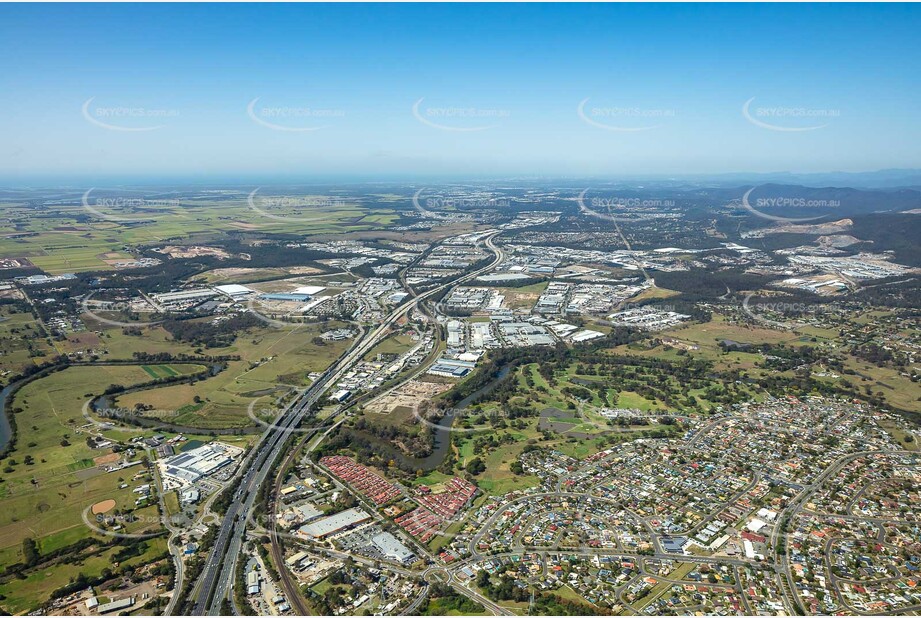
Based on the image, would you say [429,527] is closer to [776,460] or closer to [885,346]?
[776,460]

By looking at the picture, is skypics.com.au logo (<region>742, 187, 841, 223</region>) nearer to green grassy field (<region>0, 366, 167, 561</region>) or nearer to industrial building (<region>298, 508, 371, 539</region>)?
industrial building (<region>298, 508, 371, 539</region>)

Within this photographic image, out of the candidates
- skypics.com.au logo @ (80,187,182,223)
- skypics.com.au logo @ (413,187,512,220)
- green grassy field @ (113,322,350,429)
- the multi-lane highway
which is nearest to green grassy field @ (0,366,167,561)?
green grassy field @ (113,322,350,429)

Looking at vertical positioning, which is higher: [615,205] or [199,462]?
[615,205]

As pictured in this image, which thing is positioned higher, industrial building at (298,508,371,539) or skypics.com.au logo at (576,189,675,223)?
skypics.com.au logo at (576,189,675,223)

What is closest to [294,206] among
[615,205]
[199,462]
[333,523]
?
[615,205]

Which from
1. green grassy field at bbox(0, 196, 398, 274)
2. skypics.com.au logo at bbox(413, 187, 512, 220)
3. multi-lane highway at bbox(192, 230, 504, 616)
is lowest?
multi-lane highway at bbox(192, 230, 504, 616)

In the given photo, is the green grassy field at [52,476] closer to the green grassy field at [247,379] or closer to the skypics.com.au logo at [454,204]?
the green grassy field at [247,379]

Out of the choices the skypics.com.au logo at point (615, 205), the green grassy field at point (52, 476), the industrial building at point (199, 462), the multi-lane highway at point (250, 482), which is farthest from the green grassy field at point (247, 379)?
the skypics.com.au logo at point (615, 205)

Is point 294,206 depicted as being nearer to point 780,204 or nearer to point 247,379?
point 247,379

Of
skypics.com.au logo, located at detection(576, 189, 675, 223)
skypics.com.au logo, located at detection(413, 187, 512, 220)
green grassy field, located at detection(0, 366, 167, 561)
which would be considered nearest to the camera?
green grassy field, located at detection(0, 366, 167, 561)
